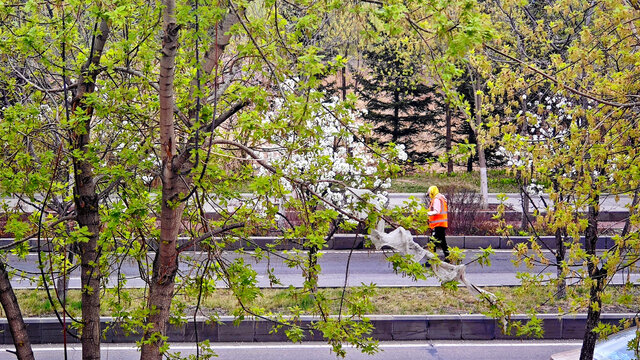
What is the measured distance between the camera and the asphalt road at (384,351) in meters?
10.0

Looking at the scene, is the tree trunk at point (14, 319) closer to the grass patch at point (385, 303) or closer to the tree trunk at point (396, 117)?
the grass patch at point (385, 303)

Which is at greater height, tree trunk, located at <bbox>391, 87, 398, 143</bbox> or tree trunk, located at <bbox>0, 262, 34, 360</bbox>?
tree trunk, located at <bbox>391, 87, 398, 143</bbox>

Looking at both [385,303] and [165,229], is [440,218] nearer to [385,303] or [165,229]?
[385,303]

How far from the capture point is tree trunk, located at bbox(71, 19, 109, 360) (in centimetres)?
572

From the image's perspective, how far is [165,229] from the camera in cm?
531

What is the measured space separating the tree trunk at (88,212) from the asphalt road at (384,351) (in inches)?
162

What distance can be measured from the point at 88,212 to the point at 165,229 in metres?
1.05

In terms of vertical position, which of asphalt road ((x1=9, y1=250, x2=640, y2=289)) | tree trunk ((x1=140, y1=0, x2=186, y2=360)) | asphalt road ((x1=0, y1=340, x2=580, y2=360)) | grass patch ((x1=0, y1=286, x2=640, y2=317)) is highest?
tree trunk ((x1=140, y1=0, x2=186, y2=360))

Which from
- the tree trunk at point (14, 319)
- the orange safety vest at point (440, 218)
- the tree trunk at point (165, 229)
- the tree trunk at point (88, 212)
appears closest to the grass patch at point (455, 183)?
the orange safety vest at point (440, 218)

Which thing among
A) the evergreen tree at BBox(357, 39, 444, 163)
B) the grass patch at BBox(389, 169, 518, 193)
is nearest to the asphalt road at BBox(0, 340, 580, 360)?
the grass patch at BBox(389, 169, 518, 193)

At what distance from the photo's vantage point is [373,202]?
5.22 m

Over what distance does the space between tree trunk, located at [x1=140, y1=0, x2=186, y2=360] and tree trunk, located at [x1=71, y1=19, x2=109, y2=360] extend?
67 centimetres

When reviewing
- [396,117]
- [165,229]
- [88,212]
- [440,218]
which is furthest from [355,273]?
[396,117]

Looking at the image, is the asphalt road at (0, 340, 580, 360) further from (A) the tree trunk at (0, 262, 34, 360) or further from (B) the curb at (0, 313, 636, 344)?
(A) the tree trunk at (0, 262, 34, 360)
